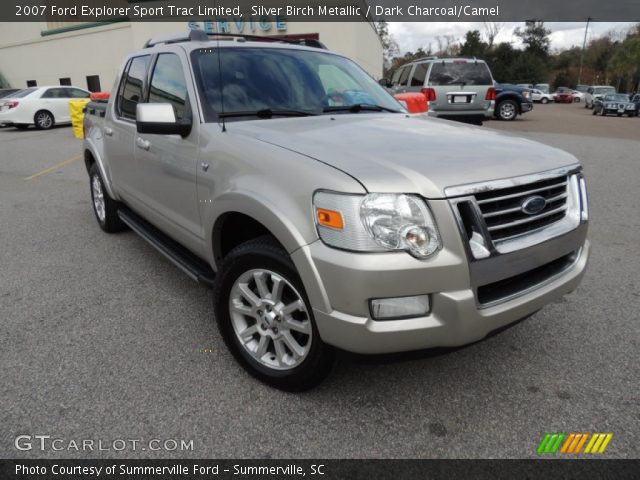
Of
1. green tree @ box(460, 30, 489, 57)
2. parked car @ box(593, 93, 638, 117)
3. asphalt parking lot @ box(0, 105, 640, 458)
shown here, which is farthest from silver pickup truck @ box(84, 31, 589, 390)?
→ green tree @ box(460, 30, 489, 57)

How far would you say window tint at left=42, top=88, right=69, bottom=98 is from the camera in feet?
56.6

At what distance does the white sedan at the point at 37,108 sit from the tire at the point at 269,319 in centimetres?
1781

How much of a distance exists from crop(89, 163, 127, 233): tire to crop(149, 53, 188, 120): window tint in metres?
1.69

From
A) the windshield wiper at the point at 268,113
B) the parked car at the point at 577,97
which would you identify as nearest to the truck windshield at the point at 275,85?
the windshield wiper at the point at 268,113

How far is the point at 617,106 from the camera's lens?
85.8 ft

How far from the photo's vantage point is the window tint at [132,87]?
3947mm

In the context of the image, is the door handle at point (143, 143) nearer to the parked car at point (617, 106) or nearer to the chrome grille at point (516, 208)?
the chrome grille at point (516, 208)

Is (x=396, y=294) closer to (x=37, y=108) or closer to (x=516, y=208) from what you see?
(x=516, y=208)

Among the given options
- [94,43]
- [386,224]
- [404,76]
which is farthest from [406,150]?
[94,43]

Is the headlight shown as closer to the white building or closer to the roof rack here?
the roof rack

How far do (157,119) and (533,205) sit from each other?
2096 mm

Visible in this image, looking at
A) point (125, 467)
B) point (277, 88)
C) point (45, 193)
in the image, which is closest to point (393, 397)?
point (125, 467)

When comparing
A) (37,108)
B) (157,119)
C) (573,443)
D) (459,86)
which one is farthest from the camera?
(37,108)

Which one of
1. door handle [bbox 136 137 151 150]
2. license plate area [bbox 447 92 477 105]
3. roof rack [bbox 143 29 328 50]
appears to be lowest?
license plate area [bbox 447 92 477 105]
